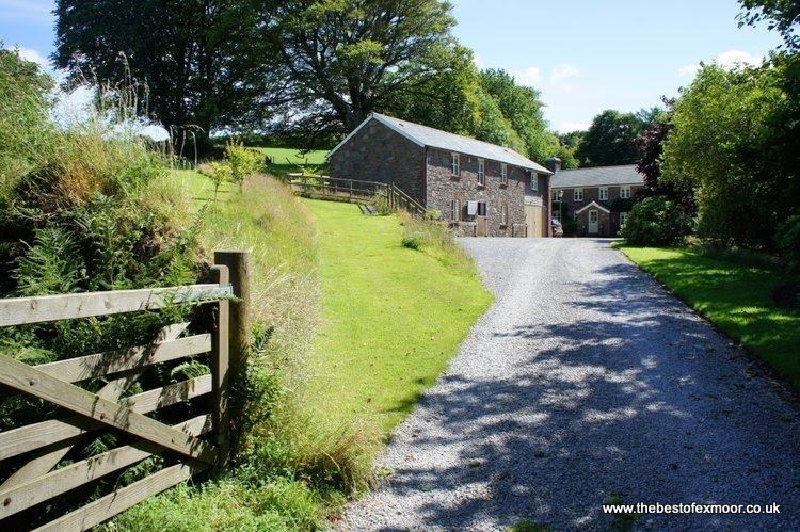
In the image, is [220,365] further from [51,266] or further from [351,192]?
[351,192]

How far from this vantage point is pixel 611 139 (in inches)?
3361

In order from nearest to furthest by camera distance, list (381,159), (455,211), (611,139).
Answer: (381,159) < (455,211) < (611,139)

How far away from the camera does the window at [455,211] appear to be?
37719 mm

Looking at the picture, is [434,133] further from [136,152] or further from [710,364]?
[136,152]

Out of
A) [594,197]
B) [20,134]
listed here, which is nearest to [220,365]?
[20,134]

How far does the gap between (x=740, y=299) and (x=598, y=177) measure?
53856 millimetres

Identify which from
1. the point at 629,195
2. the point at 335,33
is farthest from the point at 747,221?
the point at 629,195

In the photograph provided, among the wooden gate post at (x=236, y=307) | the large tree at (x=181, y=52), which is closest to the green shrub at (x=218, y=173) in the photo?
the wooden gate post at (x=236, y=307)

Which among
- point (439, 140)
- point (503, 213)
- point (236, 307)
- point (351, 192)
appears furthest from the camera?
point (503, 213)

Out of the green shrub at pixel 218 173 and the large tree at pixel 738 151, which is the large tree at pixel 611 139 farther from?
the green shrub at pixel 218 173

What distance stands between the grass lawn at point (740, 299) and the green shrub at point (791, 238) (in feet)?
3.02

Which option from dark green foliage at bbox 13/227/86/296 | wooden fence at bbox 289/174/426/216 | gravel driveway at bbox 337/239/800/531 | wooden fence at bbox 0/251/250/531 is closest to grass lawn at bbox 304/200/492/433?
gravel driveway at bbox 337/239/800/531

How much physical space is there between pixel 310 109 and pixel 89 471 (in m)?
48.4

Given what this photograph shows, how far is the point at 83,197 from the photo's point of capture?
568cm
